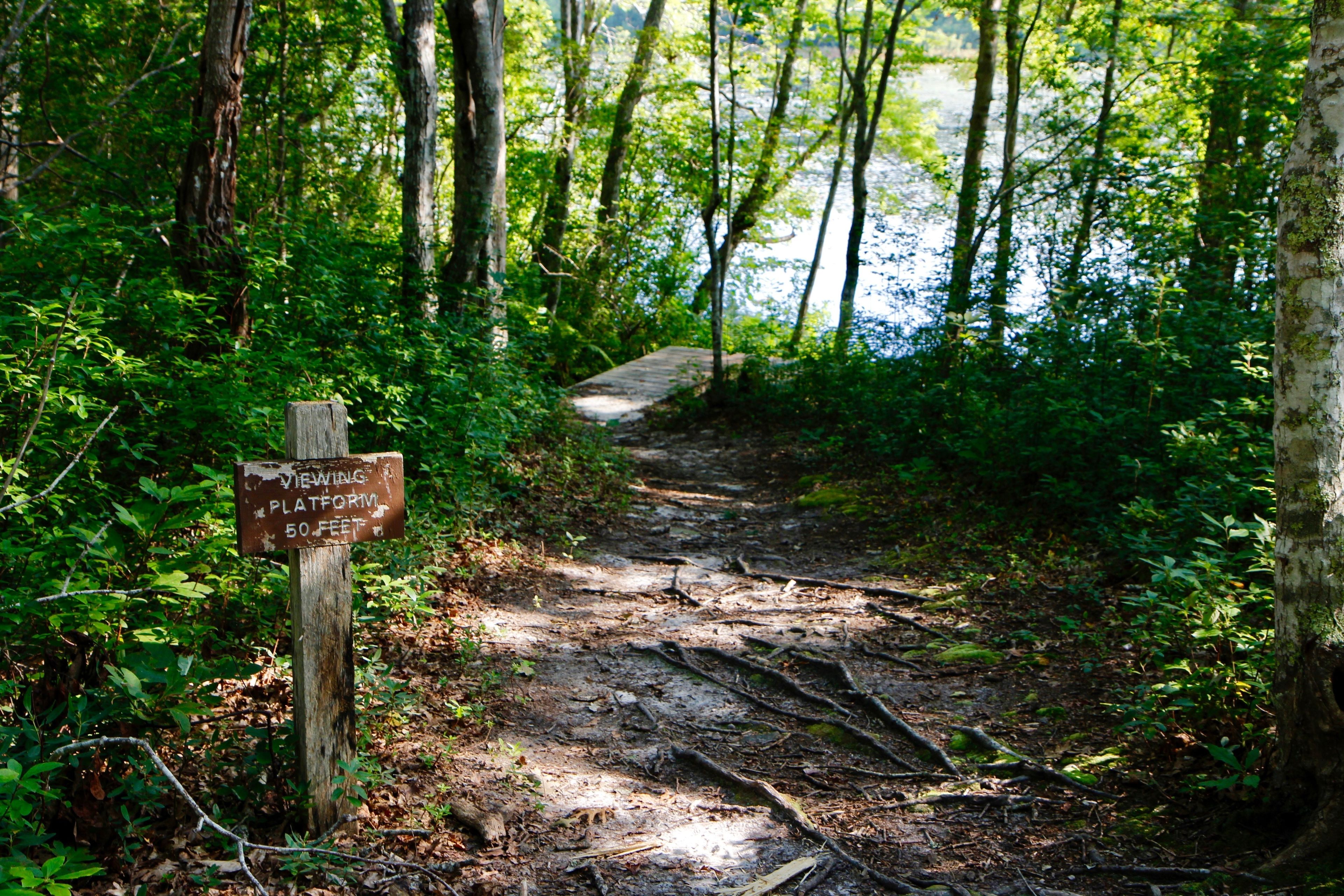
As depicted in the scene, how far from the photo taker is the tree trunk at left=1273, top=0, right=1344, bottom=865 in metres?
3.08

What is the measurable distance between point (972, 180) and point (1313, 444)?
8.63m

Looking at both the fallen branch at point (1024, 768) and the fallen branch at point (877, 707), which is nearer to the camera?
the fallen branch at point (1024, 768)

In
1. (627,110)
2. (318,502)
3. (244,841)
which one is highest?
(627,110)

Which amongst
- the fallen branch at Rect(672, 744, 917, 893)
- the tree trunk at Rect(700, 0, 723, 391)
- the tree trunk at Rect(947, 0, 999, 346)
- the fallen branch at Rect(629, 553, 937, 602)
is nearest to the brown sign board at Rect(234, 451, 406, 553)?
the fallen branch at Rect(672, 744, 917, 893)

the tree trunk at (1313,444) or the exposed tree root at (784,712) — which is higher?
the tree trunk at (1313,444)

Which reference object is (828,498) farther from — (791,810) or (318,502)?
(318,502)

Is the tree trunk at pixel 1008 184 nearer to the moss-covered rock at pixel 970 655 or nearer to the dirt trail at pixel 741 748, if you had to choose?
the dirt trail at pixel 741 748

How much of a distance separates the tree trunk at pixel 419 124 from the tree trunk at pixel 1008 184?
6.00 meters

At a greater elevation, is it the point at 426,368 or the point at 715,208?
the point at 715,208

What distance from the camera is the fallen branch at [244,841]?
2293 millimetres

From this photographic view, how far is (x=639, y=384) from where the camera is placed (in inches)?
583

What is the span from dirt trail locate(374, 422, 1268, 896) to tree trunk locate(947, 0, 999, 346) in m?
4.43

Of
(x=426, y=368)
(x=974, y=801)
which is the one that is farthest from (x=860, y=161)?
(x=974, y=801)

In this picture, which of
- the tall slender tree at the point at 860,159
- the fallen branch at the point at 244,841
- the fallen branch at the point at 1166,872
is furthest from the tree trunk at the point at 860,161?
the fallen branch at the point at 244,841
